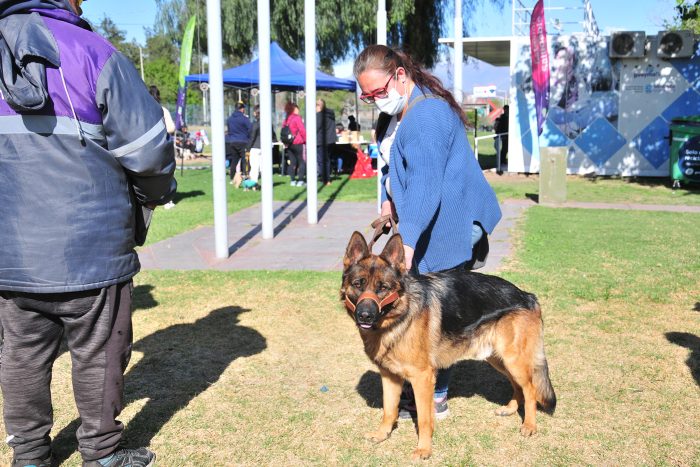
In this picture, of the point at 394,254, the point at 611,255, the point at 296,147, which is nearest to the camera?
the point at 394,254

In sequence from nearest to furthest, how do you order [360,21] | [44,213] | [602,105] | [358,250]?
[44,213] < [358,250] < [602,105] < [360,21]

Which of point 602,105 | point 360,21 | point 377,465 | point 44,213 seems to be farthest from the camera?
point 360,21

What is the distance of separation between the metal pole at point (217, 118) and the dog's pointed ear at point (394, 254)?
5177 mm

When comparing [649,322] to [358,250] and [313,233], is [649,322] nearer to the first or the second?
[358,250]

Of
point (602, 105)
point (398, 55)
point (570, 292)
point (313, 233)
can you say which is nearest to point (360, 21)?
point (602, 105)

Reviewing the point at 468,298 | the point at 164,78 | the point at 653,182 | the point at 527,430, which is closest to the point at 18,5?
the point at 468,298

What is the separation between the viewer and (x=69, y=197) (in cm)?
278

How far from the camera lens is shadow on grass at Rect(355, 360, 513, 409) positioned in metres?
4.34

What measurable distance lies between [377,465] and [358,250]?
1.19m

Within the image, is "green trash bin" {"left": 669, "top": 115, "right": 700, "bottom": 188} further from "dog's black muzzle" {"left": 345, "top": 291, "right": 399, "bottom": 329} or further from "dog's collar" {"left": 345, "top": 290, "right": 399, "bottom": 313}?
"dog's black muzzle" {"left": 345, "top": 291, "right": 399, "bottom": 329}

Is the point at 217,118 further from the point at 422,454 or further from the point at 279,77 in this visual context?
the point at 279,77

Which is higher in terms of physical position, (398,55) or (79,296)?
(398,55)

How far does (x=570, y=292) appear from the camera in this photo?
21.7ft

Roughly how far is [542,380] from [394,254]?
130cm
